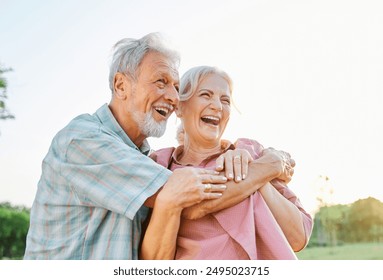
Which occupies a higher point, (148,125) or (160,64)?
(160,64)

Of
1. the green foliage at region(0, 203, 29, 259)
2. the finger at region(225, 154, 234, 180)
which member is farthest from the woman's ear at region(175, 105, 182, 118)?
the green foliage at region(0, 203, 29, 259)

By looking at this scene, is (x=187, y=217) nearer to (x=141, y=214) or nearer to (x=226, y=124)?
(x=141, y=214)

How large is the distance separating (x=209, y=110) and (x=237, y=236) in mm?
689

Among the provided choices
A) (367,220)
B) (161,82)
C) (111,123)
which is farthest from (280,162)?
(367,220)

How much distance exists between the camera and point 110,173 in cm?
220

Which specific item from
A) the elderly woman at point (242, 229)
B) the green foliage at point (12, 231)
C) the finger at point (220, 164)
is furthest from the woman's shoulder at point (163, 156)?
the green foliage at point (12, 231)

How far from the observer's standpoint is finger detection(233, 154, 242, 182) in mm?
2184

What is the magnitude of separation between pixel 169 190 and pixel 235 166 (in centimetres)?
34

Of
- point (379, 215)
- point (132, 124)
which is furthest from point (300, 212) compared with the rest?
point (379, 215)

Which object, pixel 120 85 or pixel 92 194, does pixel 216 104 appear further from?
pixel 92 194

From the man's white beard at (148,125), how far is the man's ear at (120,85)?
0.47 ft

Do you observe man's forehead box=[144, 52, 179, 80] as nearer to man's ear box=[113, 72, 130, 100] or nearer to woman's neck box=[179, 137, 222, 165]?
man's ear box=[113, 72, 130, 100]

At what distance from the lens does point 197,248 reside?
2.20 meters
